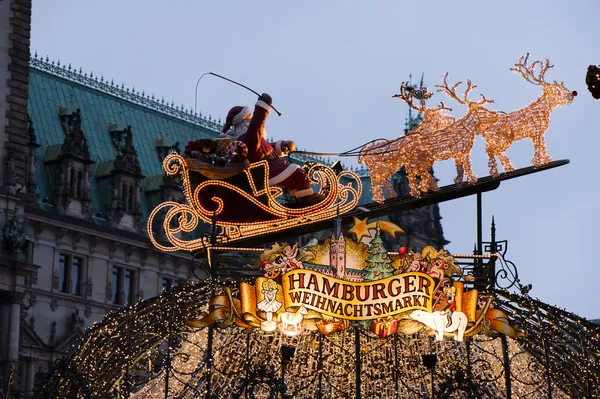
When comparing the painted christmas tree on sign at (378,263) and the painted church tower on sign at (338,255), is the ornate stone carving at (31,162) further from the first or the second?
the painted christmas tree on sign at (378,263)

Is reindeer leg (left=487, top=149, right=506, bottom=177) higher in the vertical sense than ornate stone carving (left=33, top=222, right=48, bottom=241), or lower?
lower

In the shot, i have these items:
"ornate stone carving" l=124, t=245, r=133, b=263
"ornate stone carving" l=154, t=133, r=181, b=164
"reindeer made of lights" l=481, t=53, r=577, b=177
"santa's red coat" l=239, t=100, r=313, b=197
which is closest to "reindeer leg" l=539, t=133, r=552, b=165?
"reindeer made of lights" l=481, t=53, r=577, b=177

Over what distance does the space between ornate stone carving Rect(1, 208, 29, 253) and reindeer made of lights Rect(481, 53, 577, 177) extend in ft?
117

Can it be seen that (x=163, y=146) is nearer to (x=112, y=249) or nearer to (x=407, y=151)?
(x=112, y=249)

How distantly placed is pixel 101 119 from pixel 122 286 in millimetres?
9100

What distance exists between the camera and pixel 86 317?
226ft

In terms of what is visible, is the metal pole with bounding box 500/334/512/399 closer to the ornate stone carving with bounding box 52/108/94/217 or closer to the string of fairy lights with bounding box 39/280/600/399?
the string of fairy lights with bounding box 39/280/600/399

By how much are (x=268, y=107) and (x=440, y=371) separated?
19.6 ft

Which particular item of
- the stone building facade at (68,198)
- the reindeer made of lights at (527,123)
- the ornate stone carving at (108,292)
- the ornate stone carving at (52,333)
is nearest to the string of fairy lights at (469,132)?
the reindeer made of lights at (527,123)

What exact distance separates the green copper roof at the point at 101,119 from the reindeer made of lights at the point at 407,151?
134 feet

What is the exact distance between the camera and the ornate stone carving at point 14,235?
6103 cm

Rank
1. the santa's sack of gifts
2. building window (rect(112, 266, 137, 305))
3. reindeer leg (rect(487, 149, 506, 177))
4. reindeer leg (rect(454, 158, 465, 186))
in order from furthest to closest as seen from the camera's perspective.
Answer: building window (rect(112, 266, 137, 305))
reindeer leg (rect(454, 158, 465, 186))
reindeer leg (rect(487, 149, 506, 177))
the santa's sack of gifts

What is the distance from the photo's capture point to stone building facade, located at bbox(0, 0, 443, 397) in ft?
201

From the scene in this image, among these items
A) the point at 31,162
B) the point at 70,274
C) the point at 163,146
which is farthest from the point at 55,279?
the point at 163,146
